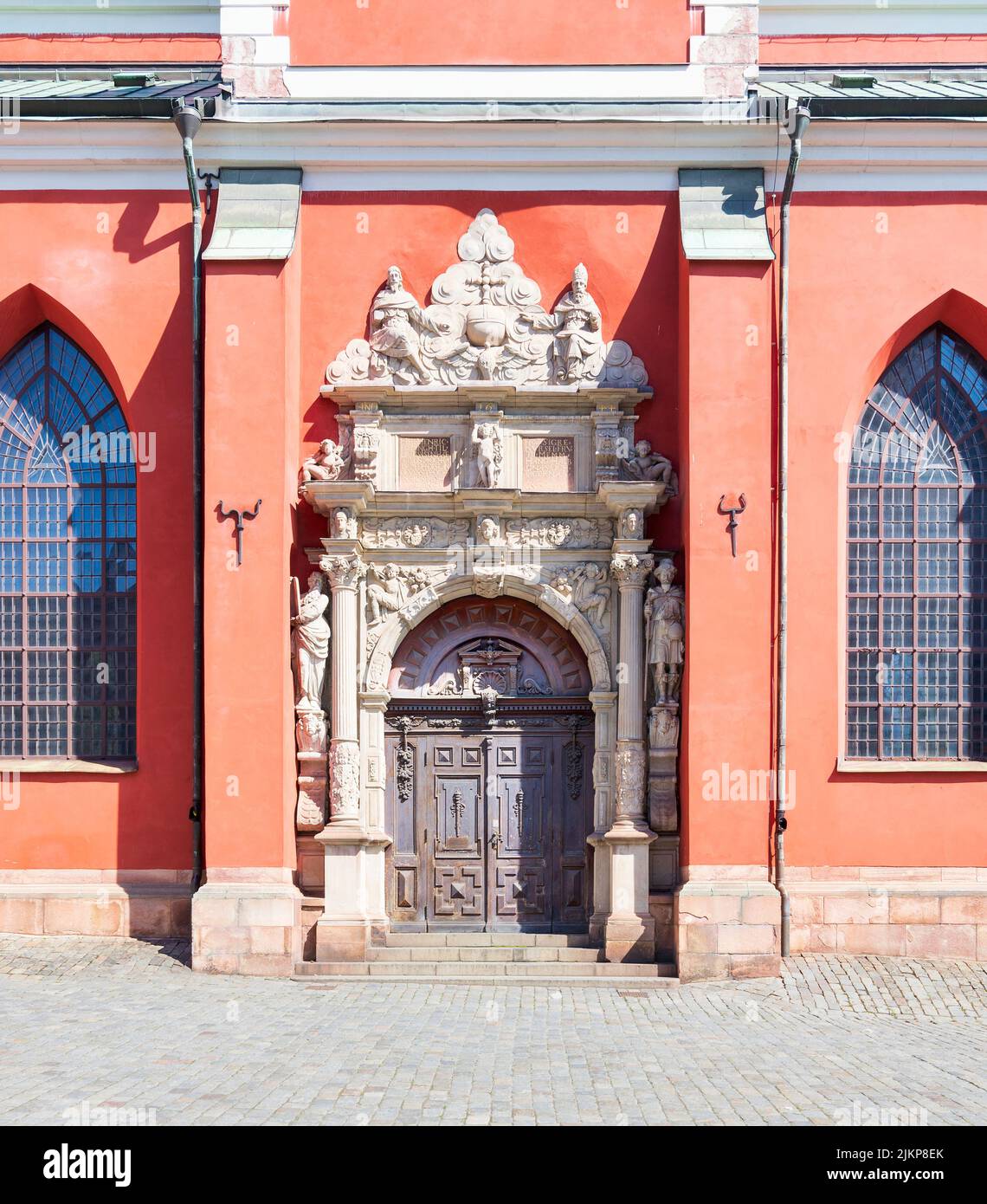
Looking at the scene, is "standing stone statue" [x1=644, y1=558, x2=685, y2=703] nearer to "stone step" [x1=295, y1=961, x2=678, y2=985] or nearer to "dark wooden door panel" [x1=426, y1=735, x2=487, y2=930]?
"dark wooden door panel" [x1=426, y1=735, x2=487, y2=930]

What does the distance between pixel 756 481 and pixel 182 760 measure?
6283mm

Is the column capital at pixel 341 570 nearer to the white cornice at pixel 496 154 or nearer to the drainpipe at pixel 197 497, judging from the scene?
the drainpipe at pixel 197 497

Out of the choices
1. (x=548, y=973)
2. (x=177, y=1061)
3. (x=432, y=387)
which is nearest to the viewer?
(x=177, y=1061)

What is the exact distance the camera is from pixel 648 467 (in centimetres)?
1471

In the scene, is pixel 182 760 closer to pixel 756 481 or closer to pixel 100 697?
pixel 100 697

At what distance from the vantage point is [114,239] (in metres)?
14.9

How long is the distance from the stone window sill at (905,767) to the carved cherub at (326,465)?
575 centimetres

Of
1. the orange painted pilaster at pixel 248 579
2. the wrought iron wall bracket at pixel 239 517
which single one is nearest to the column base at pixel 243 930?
the orange painted pilaster at pixel 248 579

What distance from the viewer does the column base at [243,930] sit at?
1370 cm

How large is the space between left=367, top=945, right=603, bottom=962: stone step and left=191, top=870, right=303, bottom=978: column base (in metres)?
0.92

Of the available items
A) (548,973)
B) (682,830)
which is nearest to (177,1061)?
(548,973)

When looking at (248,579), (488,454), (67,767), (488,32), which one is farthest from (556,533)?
(67,767)

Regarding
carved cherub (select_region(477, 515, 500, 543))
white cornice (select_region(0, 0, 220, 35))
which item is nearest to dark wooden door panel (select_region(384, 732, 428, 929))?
carved cherub (select_region(477, 515, 500, 543))

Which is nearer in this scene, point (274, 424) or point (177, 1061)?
point (177, 1061)
